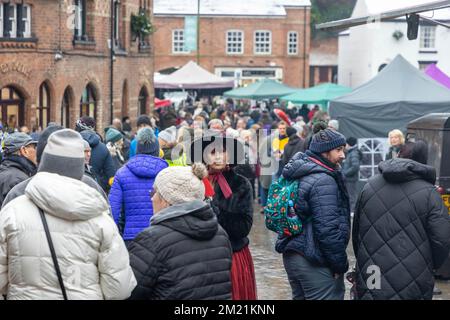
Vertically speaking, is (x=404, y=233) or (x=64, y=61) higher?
(x=64, y=61)

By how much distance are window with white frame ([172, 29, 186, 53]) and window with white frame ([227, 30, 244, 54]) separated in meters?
2.82

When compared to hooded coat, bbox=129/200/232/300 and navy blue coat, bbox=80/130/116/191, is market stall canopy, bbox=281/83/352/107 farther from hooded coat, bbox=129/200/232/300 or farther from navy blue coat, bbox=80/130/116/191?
hooded coat, bbox=129/200/232/300

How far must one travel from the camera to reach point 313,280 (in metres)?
7.69


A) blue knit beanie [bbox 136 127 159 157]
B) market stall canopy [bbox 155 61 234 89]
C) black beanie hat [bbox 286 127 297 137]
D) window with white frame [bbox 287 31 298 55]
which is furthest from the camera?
window with white frame [bbox 287 31 298 55]

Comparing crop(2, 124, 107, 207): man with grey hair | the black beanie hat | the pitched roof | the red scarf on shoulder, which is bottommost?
the black beanie hat

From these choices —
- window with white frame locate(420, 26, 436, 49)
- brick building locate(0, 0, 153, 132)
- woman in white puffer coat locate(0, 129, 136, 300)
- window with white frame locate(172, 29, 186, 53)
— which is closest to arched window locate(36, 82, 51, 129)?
brick building locate(0, 0, 153, 132)

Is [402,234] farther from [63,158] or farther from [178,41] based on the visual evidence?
[178,41]

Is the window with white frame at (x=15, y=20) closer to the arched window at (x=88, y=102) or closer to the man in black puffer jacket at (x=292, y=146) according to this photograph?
the arched window at (x=88, y=102)

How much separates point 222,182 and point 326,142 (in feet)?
3.03

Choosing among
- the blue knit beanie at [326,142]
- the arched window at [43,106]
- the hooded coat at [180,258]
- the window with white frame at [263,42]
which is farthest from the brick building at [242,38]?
the hooded coat at [180,258]

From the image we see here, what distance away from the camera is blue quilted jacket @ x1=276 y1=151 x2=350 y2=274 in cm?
755

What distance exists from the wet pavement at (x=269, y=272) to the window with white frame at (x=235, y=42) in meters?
48.3

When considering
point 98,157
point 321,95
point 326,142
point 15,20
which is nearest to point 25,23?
point 15,20

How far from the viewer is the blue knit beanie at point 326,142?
785 centimetres
